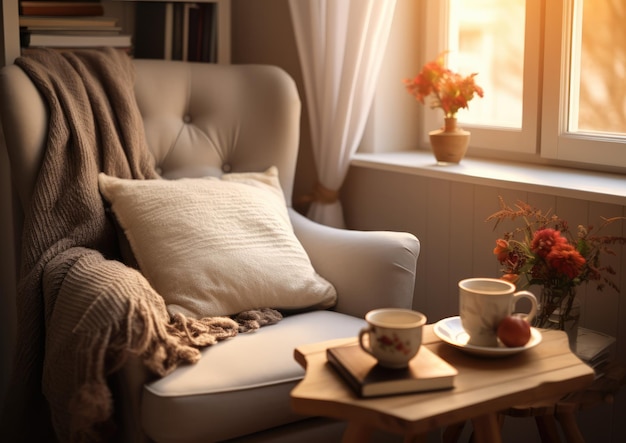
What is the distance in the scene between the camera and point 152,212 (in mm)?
1886

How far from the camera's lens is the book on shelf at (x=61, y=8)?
7.65 ft

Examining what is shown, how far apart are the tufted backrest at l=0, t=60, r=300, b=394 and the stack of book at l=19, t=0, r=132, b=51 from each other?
9.4 inches

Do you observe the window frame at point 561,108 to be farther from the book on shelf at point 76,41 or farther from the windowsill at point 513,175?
the book on shelf at point 76,41

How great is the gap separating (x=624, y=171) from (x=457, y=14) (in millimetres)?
720

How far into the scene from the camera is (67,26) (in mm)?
2375

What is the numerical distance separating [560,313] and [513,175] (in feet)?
1.79

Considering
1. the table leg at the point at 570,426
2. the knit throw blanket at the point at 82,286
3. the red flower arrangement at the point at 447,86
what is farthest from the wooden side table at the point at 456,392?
the red flower arrangement at the point at 447,86

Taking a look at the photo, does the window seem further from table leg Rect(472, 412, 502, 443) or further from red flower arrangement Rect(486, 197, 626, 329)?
table leg Rect(472, 412, 502, 443)

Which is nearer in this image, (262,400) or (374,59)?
(262,400)

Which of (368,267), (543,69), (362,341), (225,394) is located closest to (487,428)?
(362,341)

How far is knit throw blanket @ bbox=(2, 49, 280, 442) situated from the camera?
4.99ft

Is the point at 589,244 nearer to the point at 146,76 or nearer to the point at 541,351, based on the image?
the point at 541,351

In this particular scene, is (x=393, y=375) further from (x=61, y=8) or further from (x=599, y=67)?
(x=61, y=8)

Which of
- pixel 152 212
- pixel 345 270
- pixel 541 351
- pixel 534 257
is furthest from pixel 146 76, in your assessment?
pixel 541 351
